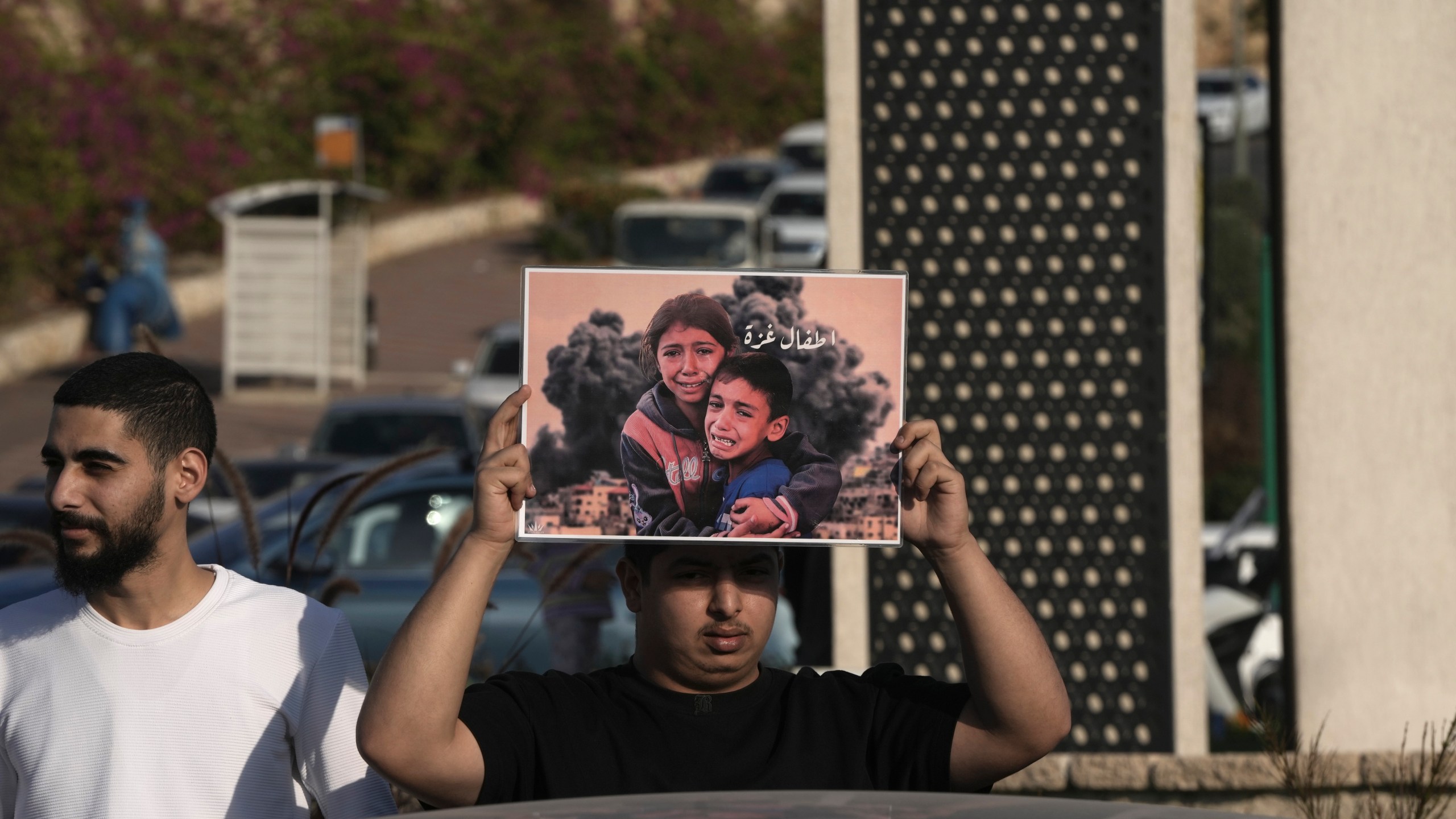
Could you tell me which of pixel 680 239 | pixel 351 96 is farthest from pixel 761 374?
pixel 351 96

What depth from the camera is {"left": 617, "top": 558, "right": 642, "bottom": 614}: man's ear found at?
289cm

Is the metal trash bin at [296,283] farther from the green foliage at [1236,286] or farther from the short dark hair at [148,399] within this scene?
the short dark hair at [148,399]

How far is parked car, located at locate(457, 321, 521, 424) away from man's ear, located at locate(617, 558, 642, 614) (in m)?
14.5

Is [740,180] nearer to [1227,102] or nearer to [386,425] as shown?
[1227,102]

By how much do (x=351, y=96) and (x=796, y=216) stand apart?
11.3 metres

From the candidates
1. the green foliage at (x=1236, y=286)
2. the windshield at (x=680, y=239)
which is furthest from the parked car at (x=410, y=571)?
the green foliage at (x=1236, y=286)

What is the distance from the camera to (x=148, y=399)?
9.02 feet

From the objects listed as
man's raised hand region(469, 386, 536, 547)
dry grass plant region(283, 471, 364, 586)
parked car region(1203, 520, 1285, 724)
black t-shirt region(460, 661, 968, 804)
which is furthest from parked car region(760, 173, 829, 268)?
man's raised hand region(469, 386, 536, 547)

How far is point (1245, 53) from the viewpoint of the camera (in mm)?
63469

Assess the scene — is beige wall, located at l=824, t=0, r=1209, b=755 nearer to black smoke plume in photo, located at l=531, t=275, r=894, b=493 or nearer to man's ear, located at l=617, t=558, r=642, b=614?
man's ear, located at l=617, t=558, r=642, b=614

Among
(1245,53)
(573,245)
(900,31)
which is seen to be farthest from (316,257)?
(1245,53)

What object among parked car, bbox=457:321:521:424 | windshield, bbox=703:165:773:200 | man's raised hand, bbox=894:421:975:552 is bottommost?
man's raised hand, bbox=894:421:975:552

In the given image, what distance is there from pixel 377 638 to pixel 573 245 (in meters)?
29.5

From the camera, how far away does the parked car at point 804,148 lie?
3828 cm
